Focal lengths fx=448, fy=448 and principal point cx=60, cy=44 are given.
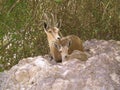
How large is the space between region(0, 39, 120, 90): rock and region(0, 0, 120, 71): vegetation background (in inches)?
71.7

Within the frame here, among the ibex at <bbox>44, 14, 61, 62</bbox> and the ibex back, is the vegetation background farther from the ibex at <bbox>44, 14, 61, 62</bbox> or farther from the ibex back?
the ibex back

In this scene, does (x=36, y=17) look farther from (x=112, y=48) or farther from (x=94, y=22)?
(x=112, y=48)

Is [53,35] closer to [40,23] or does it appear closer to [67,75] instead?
[40,23]

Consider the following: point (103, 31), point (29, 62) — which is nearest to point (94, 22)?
point (103, 31)

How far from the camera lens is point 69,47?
→ 534 centimetres

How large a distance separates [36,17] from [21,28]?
1.00 ft

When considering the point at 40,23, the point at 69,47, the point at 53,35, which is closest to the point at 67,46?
the point at 69,47

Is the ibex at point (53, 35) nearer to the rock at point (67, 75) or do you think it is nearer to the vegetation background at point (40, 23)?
the rock at point (67, 75)

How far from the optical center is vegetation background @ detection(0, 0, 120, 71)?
6629 millimetres

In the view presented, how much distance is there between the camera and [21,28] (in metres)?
6.81

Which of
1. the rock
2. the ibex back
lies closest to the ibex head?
the ibex back

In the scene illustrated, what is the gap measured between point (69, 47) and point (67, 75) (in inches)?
39.0

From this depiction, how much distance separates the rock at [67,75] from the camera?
426 centimetres

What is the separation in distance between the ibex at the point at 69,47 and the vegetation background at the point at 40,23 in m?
1.23
